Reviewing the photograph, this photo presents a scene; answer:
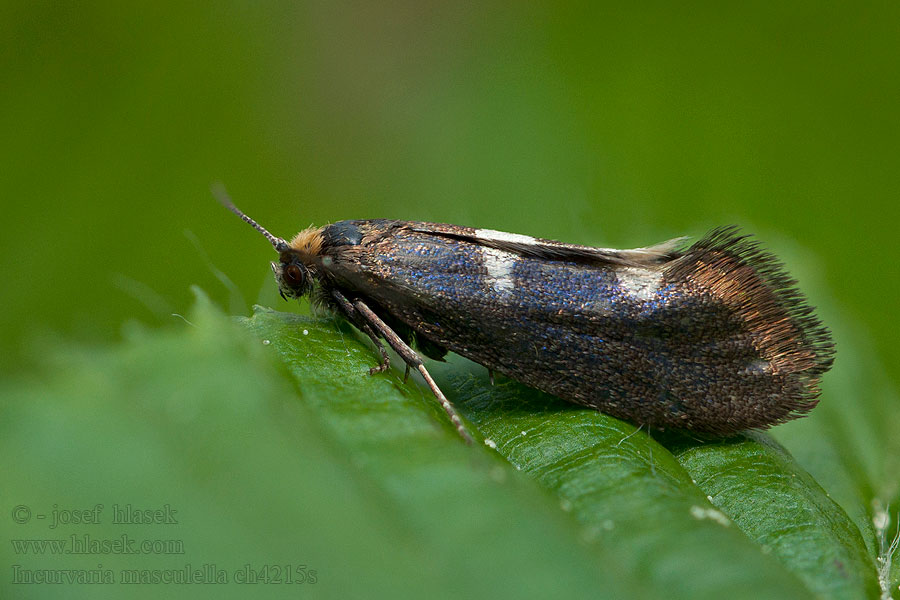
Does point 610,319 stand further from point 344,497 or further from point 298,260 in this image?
point 344,497

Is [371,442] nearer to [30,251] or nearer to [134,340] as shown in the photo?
[134,340]

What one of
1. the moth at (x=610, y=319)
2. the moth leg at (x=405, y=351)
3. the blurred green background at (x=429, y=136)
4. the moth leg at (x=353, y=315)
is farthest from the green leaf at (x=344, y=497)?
the blurred green background at (x=429, y=136)

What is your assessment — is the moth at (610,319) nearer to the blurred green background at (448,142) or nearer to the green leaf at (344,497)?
the blurred green background at (448,142)

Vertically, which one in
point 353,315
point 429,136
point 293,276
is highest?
point 429,136

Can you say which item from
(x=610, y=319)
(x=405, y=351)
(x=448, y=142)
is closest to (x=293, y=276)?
(x=405, y=351)

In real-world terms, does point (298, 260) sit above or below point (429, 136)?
below

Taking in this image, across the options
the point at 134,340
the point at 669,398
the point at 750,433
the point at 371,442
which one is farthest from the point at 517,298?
the point at 134,340
